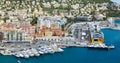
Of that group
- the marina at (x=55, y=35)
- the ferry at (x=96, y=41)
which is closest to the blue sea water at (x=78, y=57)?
the marina at (x=55, y=35)

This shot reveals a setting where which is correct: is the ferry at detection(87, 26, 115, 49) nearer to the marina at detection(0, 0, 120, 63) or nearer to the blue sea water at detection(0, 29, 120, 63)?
the marina at detection(0, 0, 120, 63)

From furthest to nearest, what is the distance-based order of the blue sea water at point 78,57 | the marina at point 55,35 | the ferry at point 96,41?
the ferry at point 96,41
the marina at point 55,35
the blue sea water at point 78,57

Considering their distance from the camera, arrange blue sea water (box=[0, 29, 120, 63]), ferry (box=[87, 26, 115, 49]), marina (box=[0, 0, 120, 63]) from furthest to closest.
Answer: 1. ferry (box=[87, 26, 115, 49])
2. marina (box=[0, 0, 120, 63])
3. blue sea water (box=[0, 29, 120, 63])

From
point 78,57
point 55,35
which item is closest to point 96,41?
point 55,35

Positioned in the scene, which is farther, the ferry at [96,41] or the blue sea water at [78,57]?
the ferry at [96,41]

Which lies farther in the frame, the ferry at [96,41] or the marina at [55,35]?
the ferry at [96,41]

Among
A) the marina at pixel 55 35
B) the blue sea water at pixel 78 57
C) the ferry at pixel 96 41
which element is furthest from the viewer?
the ferry at pixel 96 41

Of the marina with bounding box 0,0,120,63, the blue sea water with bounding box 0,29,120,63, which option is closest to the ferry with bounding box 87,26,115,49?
the marina with bounding box 0,0,120,63

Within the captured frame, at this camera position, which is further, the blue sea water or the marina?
the marina

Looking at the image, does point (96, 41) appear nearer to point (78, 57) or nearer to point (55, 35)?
point (55, 35)

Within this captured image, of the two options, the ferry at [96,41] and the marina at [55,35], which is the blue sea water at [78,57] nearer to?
the marina at [55,35]

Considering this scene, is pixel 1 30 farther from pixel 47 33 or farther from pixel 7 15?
pixel 7 15
